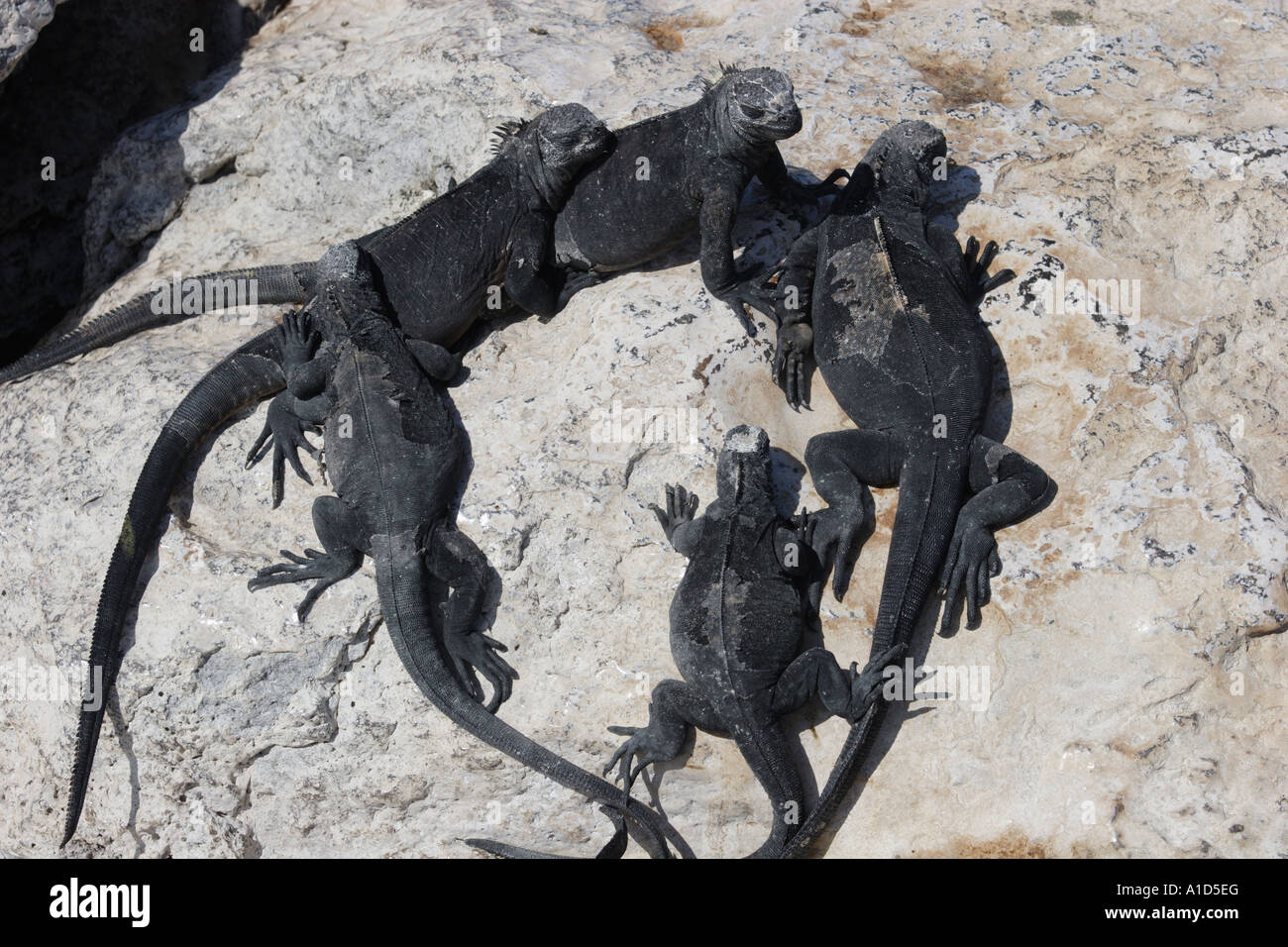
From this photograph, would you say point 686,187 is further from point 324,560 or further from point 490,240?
point 324,560

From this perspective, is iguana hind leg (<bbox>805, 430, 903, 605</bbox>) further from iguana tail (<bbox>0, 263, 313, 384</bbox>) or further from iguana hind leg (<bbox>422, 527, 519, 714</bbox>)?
iguana tail (<bbox>0, 263, 313, 384</bbox>)

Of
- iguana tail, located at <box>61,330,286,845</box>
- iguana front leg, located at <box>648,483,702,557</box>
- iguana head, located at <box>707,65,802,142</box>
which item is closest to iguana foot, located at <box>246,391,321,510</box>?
iguana tail, located at <box>61,330,286,845</box>

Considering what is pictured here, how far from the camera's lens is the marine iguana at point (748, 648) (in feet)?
15.0

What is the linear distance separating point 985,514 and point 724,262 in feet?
5.54

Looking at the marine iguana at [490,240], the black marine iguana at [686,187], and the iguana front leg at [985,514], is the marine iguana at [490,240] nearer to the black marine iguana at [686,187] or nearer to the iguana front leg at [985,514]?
the black marine iguana at [686,187]

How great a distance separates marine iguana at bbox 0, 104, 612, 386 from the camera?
5652 mm

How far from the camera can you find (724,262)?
218 inches

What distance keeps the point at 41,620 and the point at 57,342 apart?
5.60 feet

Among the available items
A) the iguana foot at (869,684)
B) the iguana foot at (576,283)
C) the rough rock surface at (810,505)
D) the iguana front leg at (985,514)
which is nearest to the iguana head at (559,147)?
the iguana foot at (576,283)

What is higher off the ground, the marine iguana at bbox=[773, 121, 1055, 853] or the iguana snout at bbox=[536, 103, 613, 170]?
the iguana snout at bbox=[536, 103, 613, 170]

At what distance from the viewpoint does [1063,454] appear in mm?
5098

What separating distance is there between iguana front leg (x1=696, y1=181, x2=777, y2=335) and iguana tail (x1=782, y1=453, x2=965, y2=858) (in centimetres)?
Answer: 117

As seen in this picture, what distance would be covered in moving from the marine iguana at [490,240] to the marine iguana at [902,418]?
1.19 meters

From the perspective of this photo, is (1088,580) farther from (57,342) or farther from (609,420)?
(57,342)
